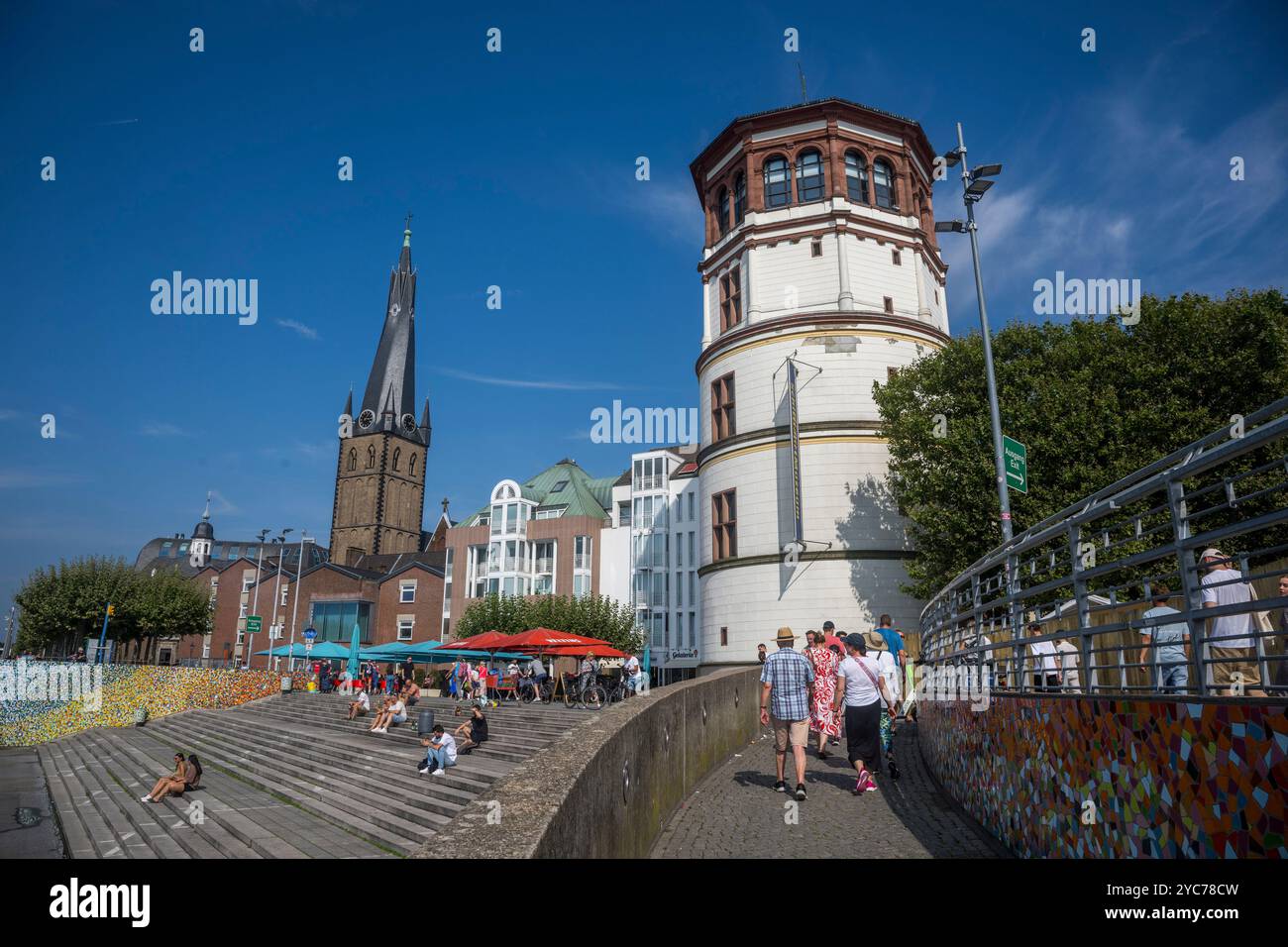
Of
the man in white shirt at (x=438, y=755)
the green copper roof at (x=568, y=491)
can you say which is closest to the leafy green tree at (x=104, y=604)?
the green copper roof at (x=568, y=491)

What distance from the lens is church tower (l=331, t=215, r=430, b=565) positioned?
396 ft

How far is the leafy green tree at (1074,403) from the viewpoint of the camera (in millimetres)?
20391

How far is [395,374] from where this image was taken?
12800 cm

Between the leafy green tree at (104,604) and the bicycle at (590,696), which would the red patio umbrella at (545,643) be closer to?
the bicycle at (590,696)

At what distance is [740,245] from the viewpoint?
30.9 metres

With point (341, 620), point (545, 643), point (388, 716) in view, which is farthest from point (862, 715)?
point (341, 620)

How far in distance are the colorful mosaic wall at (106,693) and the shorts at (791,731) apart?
36356 millimetres

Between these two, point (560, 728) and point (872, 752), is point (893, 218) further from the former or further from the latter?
point (872, 752)

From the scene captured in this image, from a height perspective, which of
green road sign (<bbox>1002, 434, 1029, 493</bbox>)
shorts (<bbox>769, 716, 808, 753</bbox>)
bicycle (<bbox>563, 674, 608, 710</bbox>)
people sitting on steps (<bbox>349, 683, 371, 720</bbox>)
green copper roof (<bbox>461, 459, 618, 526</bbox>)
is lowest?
people sitting on steps (<bbox>349, 683, 371, 720</bbox>)

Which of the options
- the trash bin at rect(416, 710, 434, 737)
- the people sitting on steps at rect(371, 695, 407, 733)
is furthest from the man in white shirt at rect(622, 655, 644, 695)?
the trash bin at rect(416, 710, 434, 737)

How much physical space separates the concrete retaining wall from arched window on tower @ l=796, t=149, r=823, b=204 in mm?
23603

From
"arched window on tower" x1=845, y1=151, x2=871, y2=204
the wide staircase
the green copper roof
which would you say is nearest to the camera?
the wide staircase

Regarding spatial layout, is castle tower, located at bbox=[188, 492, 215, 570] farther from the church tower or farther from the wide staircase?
the wide staircase
